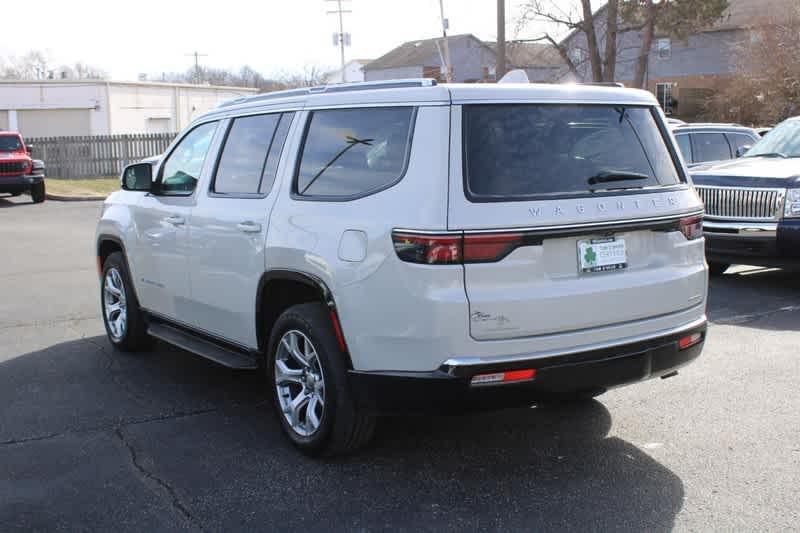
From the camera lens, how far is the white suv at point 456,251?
410 cm

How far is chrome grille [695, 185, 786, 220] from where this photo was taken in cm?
962

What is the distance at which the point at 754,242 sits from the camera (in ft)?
31.7

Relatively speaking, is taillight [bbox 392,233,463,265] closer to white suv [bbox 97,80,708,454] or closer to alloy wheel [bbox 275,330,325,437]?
white suv [bbox 97,80,708,454]

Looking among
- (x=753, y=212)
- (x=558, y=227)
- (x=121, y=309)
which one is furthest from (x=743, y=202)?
(x=121, y=309)

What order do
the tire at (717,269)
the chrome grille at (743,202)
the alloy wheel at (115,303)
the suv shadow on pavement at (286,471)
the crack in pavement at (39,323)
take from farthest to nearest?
the tire at (717,269)
the chrome grille at (743,202)
the crack in pavement at (39,323)
the alloy wheel at (115,303)
the suv shadow on pavement at (286,471)

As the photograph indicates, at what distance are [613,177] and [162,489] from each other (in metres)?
2.69

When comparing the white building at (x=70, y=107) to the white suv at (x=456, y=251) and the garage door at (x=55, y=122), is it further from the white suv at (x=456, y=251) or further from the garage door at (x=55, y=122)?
the white suv at (x=456, y=251)

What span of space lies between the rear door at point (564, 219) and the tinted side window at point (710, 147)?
8947 mm

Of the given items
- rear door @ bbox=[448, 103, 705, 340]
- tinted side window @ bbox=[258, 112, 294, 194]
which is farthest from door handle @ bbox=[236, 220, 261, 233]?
rear door @ bbox=[448, 103, 705, 340]

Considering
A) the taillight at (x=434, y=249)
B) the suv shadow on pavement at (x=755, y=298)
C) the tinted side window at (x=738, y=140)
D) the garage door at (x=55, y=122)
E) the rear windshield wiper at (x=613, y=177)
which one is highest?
the garage door at (x=55, y=122)

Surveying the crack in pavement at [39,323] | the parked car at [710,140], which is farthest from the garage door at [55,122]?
the crack in pavement at [39,323]

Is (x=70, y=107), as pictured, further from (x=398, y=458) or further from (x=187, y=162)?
(x=398, y=458)

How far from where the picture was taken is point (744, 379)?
6.29 meters

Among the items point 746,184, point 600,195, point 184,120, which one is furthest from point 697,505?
point 184,120
